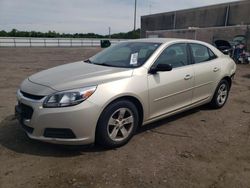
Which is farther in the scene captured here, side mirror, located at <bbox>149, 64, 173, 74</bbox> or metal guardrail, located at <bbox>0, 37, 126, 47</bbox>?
metal guardrail, located at <bbox>0, 37, 126, 47</bbox>

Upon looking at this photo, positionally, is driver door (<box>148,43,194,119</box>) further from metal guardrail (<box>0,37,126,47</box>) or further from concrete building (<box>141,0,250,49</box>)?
metal guardrail (<box>0,37,126,47</box>)

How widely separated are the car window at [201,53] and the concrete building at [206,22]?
14.6m

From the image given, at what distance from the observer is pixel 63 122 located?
9.79 ft

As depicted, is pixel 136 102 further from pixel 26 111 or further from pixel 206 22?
pixel 206 22

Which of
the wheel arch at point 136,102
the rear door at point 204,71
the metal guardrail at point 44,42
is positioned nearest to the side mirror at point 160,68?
the wheel arch at point 136,102

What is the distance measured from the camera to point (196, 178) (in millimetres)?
2793

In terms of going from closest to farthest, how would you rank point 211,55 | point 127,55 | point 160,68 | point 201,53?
1. point 160,68
2. point 127,55
3. point 201,53
4. point 211,55

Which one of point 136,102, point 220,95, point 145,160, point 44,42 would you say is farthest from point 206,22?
point 145,160

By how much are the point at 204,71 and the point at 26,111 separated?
10.2 ft

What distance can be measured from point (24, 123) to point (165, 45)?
240 cm

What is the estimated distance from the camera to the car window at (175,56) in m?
3.99

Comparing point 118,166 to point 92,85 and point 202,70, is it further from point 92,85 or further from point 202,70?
point 202,70

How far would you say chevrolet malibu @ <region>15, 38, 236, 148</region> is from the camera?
302cm

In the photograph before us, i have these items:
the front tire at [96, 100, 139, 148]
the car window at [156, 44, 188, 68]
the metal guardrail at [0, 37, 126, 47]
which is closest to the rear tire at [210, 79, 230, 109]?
the car window at [156, 44, 188, 68]
